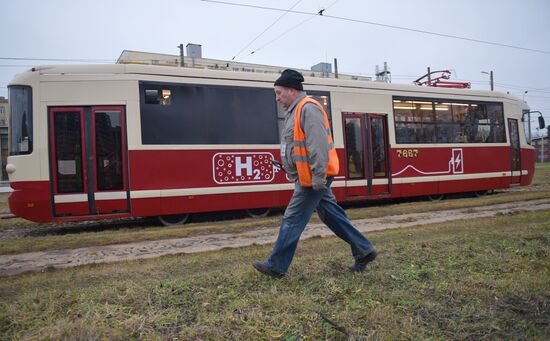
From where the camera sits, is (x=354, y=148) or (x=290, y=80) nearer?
(x=290, y=80)

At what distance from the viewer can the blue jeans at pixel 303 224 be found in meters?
3.56

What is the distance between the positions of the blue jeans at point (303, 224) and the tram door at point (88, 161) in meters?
5.64

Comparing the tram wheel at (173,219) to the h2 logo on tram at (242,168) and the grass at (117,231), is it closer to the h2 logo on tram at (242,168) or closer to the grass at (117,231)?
the grass at (117,231)

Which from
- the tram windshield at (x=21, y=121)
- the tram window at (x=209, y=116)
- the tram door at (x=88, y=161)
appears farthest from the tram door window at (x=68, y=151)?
the tram window at (x=209, y=116)

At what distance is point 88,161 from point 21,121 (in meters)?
1.48

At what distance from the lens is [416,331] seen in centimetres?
256

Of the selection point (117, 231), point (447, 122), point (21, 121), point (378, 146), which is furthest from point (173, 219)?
point (447, 122)

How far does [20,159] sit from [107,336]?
267 inches

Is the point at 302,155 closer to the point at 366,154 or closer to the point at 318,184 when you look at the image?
the point at 318,184

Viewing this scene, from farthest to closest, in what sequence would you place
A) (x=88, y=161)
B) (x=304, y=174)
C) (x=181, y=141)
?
(x=181, y=141) < (x=88, y=161) < (x=304, y=174)

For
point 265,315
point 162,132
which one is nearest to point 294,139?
point 265,315

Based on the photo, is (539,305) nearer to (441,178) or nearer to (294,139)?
(294,139)

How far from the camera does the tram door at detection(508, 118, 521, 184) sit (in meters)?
13.8

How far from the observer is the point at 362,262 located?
376cm
